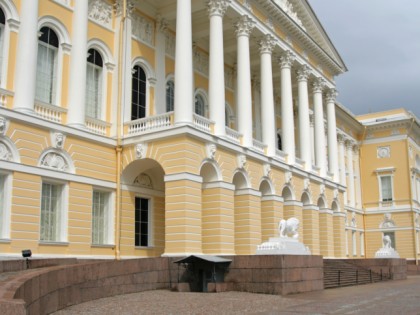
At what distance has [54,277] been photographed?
12.3 m

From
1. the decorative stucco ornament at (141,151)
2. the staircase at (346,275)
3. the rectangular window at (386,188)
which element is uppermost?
the rectangular window at (386,188)

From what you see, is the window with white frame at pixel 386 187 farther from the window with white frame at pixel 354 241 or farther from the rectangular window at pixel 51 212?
the rectangular window at pixel 51 212

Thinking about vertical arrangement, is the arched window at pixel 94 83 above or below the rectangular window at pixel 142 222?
above

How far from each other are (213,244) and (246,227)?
304cm

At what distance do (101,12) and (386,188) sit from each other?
110ft

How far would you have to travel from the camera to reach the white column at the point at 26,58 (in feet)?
60.3

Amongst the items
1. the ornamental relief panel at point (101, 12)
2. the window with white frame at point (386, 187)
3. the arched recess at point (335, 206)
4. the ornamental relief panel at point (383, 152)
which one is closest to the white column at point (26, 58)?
the ornamental relief panel at point (101, 12)

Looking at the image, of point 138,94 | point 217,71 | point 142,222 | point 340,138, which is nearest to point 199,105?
point 138,94

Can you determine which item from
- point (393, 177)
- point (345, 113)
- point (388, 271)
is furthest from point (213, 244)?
point (393, 177)

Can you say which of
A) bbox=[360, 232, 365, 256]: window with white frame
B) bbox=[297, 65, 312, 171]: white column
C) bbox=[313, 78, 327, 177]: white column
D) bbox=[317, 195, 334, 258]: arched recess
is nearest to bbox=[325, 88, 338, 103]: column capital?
bbox=[313, 78, 327, 177]: white column

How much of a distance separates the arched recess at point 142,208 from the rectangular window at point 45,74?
13.2ft

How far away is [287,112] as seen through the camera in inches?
1160

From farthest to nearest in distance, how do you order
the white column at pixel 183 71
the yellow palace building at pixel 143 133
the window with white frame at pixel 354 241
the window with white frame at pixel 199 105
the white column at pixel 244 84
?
the window with white frame at pixel 354 241 < the window with white frame at pixel 199 105 < the white column at pixel 244 84 < the white column at pixel 183 71 < the yellow palace building at pixel 143 133

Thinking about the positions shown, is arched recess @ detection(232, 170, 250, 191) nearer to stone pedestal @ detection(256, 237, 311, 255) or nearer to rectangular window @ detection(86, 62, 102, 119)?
stone pedestal @ detection(256, 237, 311, 255)
